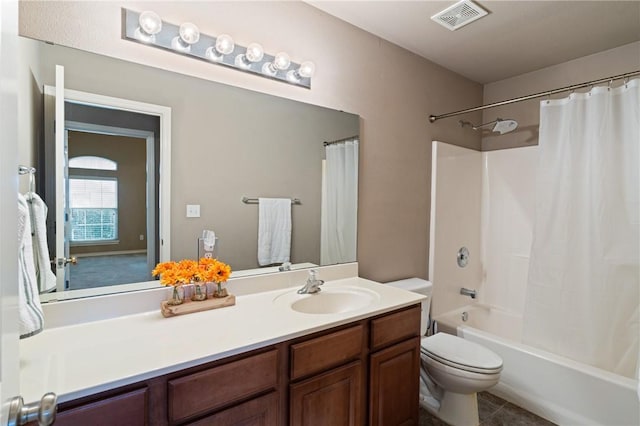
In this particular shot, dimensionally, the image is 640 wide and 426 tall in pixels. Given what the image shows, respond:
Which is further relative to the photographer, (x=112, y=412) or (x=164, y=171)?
(x=164, y=171)

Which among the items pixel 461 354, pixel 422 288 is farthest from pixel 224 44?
pixel 461 354

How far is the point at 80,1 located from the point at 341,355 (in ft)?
5.67

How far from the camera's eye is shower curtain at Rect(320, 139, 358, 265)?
1983 millimetres

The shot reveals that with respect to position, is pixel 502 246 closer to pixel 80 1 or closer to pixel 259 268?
pixel 259 268

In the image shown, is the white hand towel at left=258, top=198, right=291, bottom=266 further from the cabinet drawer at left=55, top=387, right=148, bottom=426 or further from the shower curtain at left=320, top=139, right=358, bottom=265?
the cabinet drawer at left=55, top=387, right=148, bottom=426

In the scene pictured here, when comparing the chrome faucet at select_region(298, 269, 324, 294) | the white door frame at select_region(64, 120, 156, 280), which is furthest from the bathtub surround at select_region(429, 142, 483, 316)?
the white door frame at select_region(64, 120, 156, 280)

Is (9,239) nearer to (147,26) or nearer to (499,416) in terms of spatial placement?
(147,26)

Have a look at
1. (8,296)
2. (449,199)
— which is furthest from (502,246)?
(8,296)

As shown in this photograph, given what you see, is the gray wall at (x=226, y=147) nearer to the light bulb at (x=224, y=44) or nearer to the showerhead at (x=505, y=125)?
the light bulb at (x=224, y=44)

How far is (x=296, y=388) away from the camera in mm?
1206

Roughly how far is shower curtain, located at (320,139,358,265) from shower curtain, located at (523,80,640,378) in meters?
1.30

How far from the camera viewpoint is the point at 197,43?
150 cm

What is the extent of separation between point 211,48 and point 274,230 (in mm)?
944

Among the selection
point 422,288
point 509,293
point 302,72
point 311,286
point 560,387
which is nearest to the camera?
point 311,286
